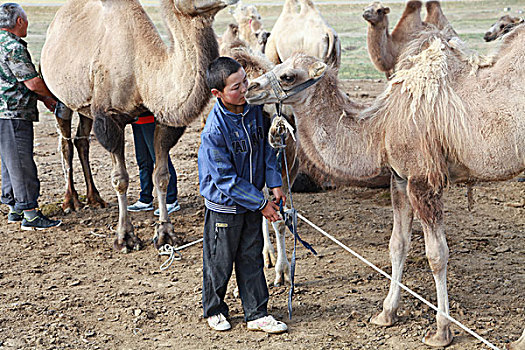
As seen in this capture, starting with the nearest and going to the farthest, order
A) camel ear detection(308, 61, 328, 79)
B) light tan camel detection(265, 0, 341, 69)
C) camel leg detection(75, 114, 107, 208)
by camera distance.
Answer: camel ear detection(308, 61, 328, 79) < camel leg detection(75, 114, 107, 208) < light tan camel detection(265, 0, 341, 69)

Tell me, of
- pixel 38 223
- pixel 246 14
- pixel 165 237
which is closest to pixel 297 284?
pixel 165 237

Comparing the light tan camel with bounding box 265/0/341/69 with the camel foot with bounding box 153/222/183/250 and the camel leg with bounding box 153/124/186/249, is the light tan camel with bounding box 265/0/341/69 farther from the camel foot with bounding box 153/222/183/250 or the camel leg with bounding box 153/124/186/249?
the camel foot with bounding box 153/222/183/250

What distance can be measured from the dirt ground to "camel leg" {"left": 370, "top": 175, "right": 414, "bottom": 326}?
102 mm

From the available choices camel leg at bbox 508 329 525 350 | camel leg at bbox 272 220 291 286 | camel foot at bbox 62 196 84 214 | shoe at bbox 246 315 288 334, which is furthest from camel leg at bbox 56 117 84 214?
camel leg at bbox 508 329 525 350

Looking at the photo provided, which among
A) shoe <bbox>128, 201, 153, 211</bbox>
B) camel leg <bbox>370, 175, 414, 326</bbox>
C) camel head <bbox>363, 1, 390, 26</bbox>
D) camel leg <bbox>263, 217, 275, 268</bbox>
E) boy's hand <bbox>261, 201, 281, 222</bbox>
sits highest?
camel head <bbox>363, 1, 390, 26</bbox>

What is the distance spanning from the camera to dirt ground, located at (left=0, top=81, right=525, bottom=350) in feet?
14.3

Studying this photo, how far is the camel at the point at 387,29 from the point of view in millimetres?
9125

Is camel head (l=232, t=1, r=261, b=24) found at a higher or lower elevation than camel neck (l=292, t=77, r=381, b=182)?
higher

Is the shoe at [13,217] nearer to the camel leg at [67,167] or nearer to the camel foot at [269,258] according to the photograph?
the camel leg at [67,167]

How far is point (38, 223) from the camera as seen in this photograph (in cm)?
687

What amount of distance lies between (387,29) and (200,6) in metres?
4.89

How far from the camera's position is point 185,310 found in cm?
484

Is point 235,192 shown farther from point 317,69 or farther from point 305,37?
point 305,37

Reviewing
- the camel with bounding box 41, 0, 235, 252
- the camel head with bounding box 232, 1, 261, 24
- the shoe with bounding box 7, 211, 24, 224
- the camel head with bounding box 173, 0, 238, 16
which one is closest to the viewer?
the camel head with bounding box 173, 0, 238, 16
